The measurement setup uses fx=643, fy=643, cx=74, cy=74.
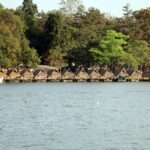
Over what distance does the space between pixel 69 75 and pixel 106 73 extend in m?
6.09

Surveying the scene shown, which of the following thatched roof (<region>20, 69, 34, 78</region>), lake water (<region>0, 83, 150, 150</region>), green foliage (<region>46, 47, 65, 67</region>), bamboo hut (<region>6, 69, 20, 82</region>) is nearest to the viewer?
lake water (<region>0, 83, 150, 150</region>)

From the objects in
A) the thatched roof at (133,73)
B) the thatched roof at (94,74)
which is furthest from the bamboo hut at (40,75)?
the thatched roof at (133,73)

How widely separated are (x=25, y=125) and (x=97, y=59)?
7350cm

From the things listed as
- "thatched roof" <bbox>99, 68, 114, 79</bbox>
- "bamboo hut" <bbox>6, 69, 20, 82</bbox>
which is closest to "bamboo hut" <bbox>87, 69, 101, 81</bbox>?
"thatched roof" <bbox>99, 68, 114, 79</bbox>

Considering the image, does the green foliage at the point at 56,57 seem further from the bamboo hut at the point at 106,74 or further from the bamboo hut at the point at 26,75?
the bamboo hut at the point at 26,75

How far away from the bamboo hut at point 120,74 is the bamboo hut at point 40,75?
38.0 feet

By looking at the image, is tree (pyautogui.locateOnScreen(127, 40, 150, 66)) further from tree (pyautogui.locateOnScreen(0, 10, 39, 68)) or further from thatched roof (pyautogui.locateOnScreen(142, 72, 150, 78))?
tree (pyautogui.locateOnScreen(0, 10, 39, 68))

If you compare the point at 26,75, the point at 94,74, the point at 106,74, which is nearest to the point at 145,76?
the point at 106,74

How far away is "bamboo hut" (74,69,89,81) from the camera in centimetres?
10481

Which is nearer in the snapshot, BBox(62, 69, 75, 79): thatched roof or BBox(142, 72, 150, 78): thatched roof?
BBox(62, 69, 75, 79): thatched roof

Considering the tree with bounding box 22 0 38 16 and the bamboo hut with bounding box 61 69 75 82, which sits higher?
the tree with bounding box 22 0 38 16

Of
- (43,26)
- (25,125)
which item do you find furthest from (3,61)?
(25,125)

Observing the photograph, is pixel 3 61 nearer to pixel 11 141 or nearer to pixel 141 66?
pixel 141 66

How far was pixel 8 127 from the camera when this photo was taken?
114 feet
